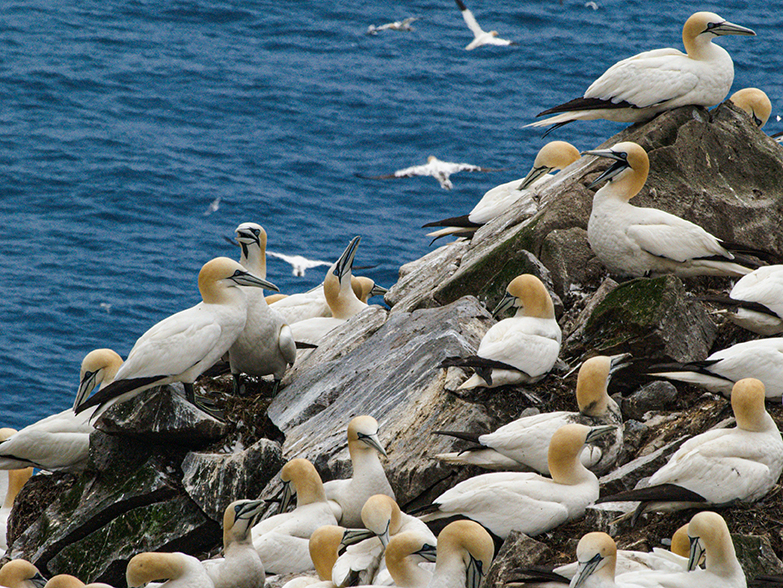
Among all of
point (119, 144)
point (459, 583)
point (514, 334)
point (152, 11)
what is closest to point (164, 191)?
point (119, 144)

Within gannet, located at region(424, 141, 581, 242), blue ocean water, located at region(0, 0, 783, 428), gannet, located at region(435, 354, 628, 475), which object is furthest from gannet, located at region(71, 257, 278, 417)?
blue ocean water, located at region(0, 0, 783, 428)

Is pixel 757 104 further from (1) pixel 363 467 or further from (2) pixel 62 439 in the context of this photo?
(2) pixel 62 439

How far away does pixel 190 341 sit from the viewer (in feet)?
24.7

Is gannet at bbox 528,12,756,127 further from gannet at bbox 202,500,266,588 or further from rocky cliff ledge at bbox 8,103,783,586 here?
gannet at bbox 202,500,266,588

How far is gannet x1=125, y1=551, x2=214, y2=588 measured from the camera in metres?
5.88

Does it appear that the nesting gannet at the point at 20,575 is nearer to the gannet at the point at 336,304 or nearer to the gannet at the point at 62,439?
the gannet at the point at 62,439

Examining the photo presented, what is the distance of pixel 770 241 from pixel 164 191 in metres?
13.8

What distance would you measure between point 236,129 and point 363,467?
17531 mm

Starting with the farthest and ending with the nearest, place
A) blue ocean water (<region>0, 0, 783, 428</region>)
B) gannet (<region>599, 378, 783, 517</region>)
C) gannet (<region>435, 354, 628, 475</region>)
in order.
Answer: blue ocean water (<region>0, 0, 783, 428</region>)
gannet (<region>435, 354, 628, 475</region>)
gannet (<region>599, 378, 783, 517</region>)

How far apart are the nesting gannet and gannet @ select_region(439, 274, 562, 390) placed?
2.95 metres

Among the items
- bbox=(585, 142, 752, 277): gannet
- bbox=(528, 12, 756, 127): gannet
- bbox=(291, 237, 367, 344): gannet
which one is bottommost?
bbox=(291, 237, 367, 344): gannet

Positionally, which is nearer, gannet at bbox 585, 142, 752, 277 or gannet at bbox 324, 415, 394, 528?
gannet at bbox 324, 415, 394, 528

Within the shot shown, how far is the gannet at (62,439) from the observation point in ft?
27.2

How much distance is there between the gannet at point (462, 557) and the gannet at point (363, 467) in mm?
1395
